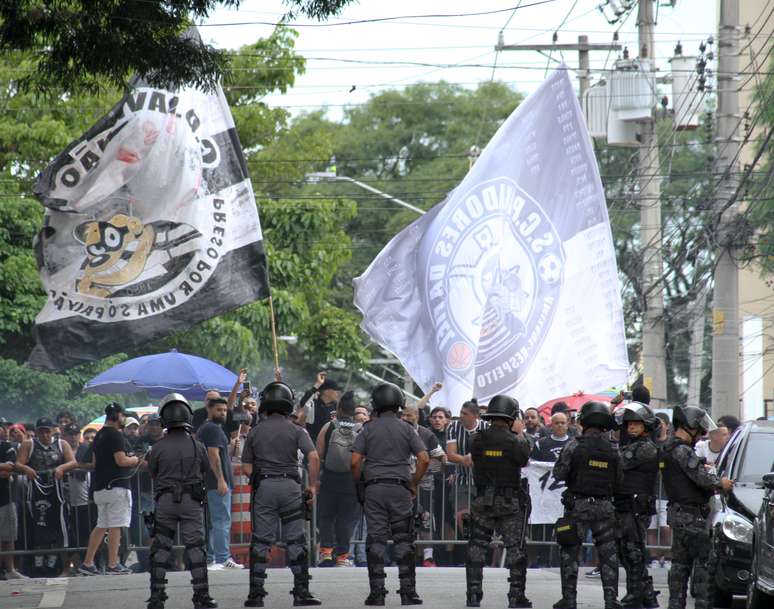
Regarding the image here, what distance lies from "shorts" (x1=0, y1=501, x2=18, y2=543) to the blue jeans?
1.95 m

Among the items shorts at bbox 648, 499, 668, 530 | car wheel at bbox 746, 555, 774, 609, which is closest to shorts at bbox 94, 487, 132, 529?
shorts at bbox 648, 499, 668, 530

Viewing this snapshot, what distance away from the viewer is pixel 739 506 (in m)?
13.1

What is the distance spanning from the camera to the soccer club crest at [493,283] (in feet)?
62.5

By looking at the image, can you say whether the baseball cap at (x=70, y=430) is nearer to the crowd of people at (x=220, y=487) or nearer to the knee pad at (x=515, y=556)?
the crowd of people at (x=220, y=487)

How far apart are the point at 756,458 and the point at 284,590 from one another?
14.0 feet

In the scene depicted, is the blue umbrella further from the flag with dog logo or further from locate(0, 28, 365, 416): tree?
locate(0, 28, 365, 416): tree

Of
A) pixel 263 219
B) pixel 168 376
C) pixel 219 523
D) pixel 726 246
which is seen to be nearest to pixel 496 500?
pixel 219 523

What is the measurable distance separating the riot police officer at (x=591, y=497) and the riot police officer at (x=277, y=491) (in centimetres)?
200

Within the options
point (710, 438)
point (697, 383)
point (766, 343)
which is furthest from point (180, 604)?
point (766, 343)

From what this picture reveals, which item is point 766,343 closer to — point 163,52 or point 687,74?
point 687,74

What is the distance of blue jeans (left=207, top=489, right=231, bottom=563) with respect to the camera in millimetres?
16094

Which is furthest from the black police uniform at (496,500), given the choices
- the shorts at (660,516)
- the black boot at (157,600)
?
the shorts at (660,516)

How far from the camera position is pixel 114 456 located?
15.9 meters

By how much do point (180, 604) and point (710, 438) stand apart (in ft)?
21.1
